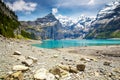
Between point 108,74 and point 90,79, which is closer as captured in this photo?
point 90,79

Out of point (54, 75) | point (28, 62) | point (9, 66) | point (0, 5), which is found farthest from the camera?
point (0, 5)

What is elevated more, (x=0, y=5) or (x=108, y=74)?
(x=0, y=5)

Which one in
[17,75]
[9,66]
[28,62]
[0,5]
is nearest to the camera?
[17,75]

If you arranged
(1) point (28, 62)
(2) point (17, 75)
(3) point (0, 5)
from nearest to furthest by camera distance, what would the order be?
(2) point (17, 75) → (1) point (28, 62) → (3) point (0, 5)

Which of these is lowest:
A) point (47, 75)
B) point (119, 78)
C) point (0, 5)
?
point (119, 78)

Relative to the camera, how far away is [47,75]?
52.0ft

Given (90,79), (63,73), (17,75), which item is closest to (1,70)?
(17,75)

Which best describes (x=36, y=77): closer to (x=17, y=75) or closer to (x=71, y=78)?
(x=17, y=75)

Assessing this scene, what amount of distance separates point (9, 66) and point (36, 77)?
15.9 ft

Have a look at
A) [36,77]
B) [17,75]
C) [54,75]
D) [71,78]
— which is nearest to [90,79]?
[71,78]

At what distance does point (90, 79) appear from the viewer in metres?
17.8

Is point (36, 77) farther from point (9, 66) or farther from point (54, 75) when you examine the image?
point (9, 66)

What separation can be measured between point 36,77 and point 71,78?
3.49m

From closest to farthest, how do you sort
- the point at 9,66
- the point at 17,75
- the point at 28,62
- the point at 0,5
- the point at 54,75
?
the point at 17,75 < the point at 54,75 < the point at 9,66 < the point at 28,62 < the point at 0,5
